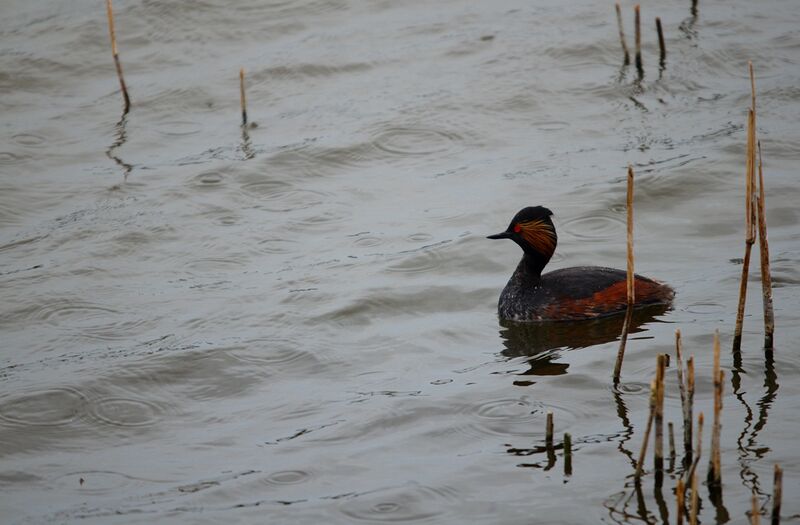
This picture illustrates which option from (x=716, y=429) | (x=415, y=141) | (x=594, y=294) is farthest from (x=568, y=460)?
(x=415, y=141)

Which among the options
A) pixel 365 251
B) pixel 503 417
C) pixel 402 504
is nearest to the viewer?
pixel 402 504

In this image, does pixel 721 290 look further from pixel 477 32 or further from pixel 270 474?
pixel 477 32

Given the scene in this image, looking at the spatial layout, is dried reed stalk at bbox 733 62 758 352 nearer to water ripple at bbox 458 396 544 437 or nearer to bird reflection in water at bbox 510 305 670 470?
bird reflection in water at bbox 510 305 670 470

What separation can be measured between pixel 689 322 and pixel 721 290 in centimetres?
76

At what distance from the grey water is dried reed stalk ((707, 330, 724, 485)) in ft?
0.59

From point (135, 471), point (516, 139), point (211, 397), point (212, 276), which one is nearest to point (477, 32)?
point (516, 139)

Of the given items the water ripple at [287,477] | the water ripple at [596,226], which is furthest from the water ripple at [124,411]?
the water ripple at [596,226]

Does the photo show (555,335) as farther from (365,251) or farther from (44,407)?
(44,407)

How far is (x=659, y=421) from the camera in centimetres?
541

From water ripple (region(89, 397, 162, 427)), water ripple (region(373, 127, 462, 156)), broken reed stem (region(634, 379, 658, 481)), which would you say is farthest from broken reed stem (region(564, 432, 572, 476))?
water ripple (region(373, 127, 462, 156))

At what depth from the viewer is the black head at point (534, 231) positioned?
941 centimetres

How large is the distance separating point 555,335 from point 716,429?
3.79 meters

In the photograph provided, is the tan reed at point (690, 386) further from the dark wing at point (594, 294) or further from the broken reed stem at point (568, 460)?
the dark wing at point (594, 294)

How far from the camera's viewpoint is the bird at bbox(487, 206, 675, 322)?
909 cm
